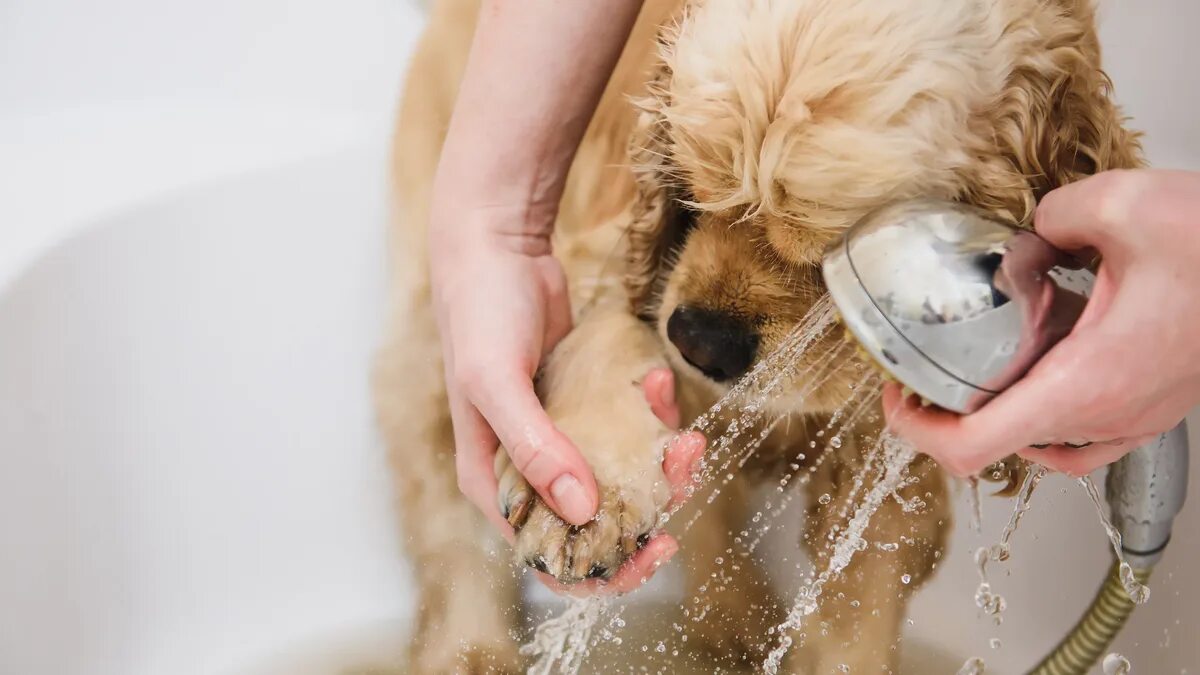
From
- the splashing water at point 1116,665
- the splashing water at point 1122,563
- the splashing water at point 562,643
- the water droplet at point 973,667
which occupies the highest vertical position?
the splashing water at point 1122,563

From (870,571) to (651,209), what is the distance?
52 cm

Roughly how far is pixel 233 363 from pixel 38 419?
0.28 meters

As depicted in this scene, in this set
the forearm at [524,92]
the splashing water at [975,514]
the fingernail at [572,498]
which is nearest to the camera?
the fingernail at [572,498]

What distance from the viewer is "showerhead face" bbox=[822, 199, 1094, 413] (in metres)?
0.55

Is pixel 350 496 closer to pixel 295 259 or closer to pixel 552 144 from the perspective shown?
pixel 295 259

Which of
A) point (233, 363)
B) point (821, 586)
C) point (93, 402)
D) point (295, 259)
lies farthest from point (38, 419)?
point (821, 586)

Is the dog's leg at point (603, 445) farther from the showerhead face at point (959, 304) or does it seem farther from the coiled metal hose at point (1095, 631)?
the coiled metal hose at point (1095, 631)

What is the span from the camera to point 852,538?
3.20 ft

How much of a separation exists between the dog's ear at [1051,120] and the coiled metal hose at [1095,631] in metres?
0.38

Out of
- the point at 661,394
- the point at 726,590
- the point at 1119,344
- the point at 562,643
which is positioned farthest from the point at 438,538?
the point at 1119,344

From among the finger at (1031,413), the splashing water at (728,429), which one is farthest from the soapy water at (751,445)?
the finger at (1031,413)

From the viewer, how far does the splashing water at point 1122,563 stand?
85 centimetres

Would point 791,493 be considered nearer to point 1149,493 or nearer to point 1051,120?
point 1149,493

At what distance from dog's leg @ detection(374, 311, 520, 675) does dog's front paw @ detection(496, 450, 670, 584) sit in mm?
416
